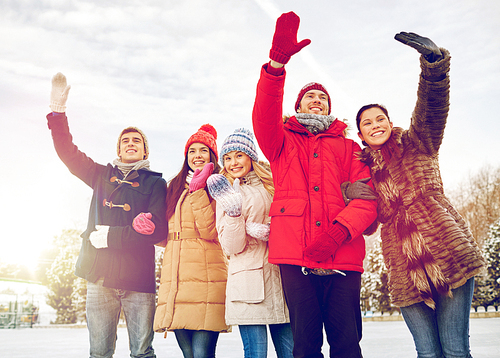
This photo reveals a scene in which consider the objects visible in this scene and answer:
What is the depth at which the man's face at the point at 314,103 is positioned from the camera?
106 inches

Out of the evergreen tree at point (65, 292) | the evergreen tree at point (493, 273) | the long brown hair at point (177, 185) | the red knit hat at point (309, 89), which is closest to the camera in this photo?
the red knit hat at point (309, 89)

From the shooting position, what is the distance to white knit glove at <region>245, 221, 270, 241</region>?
2.59 meters

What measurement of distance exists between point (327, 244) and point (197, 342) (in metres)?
1.31

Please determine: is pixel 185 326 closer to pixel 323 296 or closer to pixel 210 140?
pixel 323 296

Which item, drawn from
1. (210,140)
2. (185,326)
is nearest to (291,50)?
(210,140)

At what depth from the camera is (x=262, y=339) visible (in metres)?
2.57

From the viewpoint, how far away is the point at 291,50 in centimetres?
216

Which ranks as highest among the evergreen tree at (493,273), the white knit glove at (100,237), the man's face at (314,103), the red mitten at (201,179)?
the man's face at (314,103)

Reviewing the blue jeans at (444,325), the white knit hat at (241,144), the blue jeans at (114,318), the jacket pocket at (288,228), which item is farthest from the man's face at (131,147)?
the blue jeans at (444,325)

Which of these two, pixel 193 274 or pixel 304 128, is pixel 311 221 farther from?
pixel 193 274

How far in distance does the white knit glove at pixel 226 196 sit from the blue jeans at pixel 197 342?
0.93m

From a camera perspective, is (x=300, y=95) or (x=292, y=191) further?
(x=300, y=95)

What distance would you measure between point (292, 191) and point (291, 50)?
0.80 meters

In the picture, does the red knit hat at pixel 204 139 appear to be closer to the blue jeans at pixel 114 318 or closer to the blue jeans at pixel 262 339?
the blue jeans at pixel 114 318
